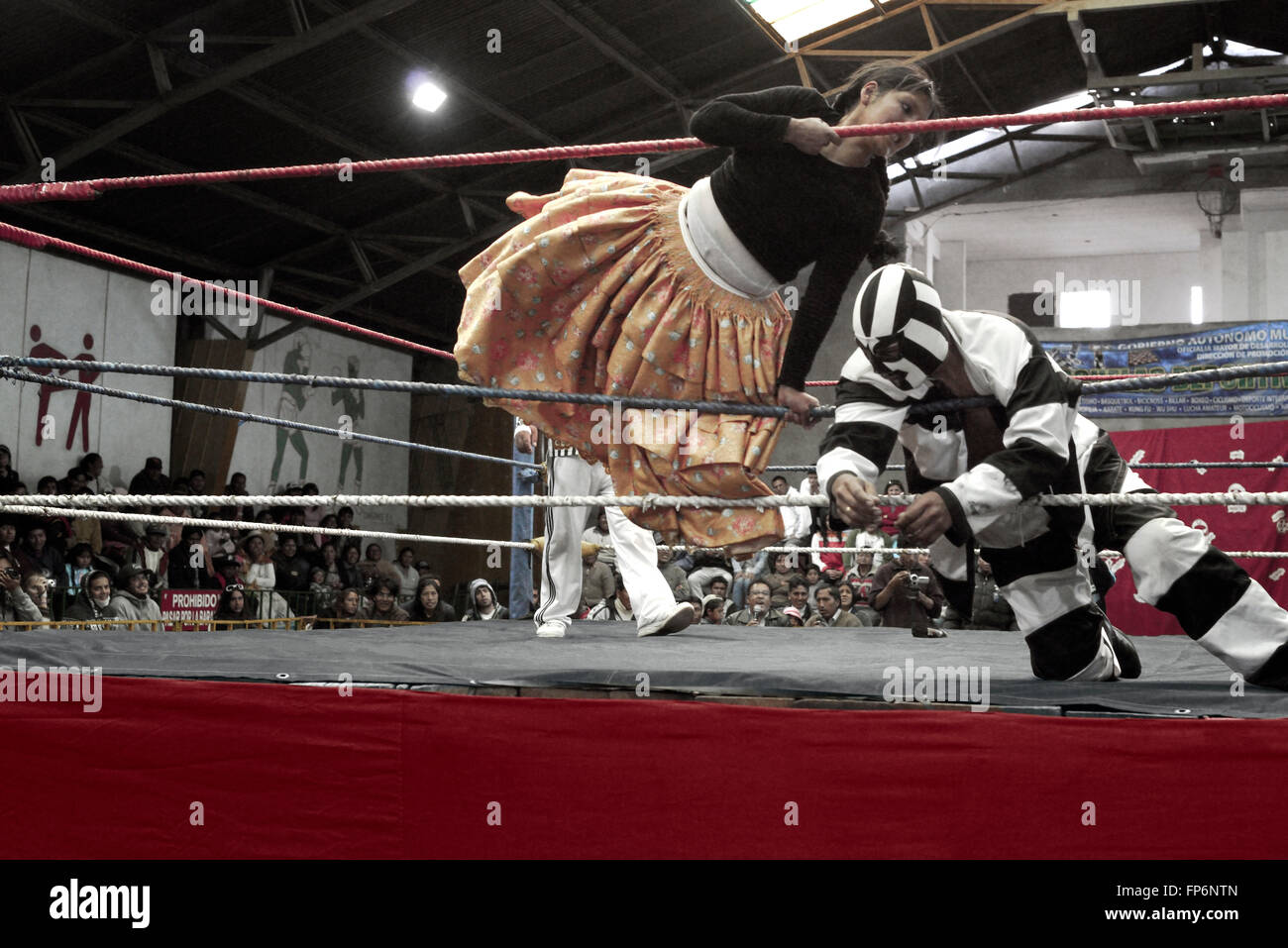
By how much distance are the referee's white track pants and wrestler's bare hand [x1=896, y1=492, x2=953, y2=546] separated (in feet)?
4.71

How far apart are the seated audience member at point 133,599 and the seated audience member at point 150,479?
2.14 meters

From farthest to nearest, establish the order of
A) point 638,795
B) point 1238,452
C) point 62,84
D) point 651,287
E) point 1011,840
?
1. point 1238,452
2. point 62,84
3. point 651,287
4. point 638,795
5. point 1011,840

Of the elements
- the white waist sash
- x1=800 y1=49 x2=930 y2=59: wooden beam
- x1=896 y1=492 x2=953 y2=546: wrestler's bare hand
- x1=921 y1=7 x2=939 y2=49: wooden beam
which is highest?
x1=921 y1=7 x2=939 y2=49: wooden beam

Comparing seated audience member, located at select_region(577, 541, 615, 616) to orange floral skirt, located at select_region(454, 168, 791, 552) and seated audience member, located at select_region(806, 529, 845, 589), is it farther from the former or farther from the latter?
orange floral skirt, located at select_region(454, 168, 791, 552)

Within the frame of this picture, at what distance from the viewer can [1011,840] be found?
1405 mm

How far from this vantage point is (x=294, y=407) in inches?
369

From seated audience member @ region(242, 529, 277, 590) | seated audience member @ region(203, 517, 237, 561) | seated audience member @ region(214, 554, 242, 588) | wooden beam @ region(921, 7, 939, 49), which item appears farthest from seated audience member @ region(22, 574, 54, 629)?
wooden beam @ region(921, 7, 939, 49)

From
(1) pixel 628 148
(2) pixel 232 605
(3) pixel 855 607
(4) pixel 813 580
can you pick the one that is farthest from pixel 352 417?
(1) pixel 628 148

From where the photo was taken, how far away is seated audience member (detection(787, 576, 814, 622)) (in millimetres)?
5469

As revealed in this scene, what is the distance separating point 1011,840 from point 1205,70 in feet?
27.1

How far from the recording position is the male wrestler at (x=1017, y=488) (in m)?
1.62

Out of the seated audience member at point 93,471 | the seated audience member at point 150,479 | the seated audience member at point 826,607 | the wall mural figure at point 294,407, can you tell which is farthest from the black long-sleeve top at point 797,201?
the wall mural figure at point 294,407

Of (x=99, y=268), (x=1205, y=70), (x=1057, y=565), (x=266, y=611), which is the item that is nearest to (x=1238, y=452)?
(x=1205, y=70)
